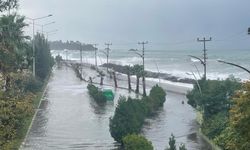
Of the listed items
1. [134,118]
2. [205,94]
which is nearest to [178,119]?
[205,94]

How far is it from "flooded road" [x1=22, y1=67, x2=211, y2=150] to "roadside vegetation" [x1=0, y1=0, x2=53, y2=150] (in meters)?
1.39

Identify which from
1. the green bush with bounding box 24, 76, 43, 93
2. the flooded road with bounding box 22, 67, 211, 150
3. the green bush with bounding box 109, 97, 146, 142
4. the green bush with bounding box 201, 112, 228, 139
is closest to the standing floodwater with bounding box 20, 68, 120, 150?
the flooded road with bounding box 22, 67, 211, 150

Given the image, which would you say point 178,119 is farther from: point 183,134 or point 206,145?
point 206,145


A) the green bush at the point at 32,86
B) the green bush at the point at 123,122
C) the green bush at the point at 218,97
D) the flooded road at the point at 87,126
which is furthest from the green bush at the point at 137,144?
the green bush at the point at 32,86

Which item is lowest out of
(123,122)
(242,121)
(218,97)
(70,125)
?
(70,125)

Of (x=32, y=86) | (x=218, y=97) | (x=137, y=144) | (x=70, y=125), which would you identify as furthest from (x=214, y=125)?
(x=32, y=86)

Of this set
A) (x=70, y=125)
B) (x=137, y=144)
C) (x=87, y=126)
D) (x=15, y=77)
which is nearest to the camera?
(x=15, y=77)

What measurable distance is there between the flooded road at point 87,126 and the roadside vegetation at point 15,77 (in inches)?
54.8

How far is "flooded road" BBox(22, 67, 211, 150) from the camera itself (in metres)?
31.4

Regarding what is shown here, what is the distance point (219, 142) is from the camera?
24391 mm

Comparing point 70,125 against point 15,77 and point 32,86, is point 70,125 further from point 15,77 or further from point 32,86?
point 15,77

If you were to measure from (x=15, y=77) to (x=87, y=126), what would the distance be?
764 inches

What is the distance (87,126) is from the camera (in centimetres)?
3781

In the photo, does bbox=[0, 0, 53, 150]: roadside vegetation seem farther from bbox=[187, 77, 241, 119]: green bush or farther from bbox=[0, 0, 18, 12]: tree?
bbox=[187, 77, 241, 119]: green bush
